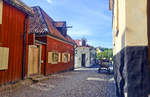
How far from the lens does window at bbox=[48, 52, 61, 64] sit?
1026cm

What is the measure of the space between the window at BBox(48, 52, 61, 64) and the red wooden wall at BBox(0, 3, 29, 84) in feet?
11.4

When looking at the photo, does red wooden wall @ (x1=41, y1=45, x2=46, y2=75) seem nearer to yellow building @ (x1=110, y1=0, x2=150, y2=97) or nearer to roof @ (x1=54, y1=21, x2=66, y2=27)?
Answer: roof @ (x1=54, y1=21, x2=66, y2=27)

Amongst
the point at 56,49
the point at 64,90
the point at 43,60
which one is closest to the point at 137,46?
the point at 64,90

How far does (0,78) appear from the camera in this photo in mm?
5477

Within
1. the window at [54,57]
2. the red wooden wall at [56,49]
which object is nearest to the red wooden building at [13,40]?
the red wooden wall at [56,49]

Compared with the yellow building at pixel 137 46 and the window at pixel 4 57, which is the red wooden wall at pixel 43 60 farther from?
the yellow building at pixel 137 46

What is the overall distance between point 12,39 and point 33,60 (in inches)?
99.2

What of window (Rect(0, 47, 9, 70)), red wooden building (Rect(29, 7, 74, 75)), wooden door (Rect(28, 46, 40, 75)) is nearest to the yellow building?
window (Rect(0, 47, 9, 70))

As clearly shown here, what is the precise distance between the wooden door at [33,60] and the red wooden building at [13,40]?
2.34 feet

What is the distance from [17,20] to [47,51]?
3.79 m

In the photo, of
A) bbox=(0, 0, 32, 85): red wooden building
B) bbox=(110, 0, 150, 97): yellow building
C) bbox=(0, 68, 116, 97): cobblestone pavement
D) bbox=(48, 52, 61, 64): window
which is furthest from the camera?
bbox=(48, 52, 61, 64): window

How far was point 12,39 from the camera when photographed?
6207mm

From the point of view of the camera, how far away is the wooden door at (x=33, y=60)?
7.96 metres

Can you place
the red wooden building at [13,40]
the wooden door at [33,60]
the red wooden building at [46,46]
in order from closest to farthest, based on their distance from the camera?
the red wooden building at [13,40], the wooden door at [33,60], the red wooden building at [46,46]
